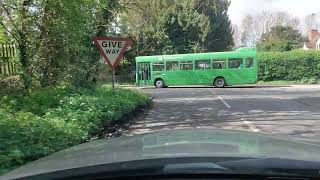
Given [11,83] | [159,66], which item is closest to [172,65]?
[159,66]

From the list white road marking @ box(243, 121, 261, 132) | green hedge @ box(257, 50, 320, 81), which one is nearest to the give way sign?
white road marking @ box(243, 121, 261, 132)

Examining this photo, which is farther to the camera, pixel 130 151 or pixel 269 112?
pixel 269 112

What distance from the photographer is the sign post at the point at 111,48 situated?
16953 millimetres

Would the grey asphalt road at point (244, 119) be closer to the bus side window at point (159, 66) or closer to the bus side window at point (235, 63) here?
the bus side window at point (235, 63)

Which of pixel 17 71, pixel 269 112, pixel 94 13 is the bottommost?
pixel 269 112

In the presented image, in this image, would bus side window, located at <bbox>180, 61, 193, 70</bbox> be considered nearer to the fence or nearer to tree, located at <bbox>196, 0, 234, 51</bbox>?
tree, located at <bbox>196, 0, 234, 51</bbox>

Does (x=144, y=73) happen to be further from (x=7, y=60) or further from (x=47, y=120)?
(x=47, y=120)

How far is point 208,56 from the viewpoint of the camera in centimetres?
4253

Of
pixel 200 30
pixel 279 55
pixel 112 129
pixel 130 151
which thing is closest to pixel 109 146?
pixel 130 151

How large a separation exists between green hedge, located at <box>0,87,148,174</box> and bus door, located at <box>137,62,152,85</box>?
26668 millimetres

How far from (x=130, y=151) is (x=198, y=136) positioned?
0.56 m

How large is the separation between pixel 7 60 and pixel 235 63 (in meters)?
27.1

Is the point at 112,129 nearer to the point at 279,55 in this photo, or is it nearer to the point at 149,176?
the point at 149,176

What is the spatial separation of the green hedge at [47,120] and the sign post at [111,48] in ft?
4.08
